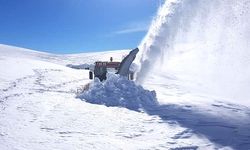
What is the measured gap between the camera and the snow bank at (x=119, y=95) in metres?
18.2

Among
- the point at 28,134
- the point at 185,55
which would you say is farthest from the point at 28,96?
the point at 185,55

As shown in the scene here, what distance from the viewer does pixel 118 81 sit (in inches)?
776

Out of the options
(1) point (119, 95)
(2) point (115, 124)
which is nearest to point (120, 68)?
(1) point (119, 95)

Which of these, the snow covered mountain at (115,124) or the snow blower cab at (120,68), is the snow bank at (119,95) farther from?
the snow blower cab at (120,68)

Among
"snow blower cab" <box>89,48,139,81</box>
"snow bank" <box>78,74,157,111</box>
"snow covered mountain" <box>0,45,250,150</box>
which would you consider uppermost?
"snow blower cab" <box>89,48,139,81</box>

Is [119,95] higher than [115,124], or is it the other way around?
[119,95]

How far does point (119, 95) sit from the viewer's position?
18859 millimetres

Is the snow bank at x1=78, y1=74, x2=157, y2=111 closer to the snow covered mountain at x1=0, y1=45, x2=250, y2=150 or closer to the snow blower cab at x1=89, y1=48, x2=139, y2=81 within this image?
the snow covered mountain at x1=0, y1=45, x2=250, y2=150

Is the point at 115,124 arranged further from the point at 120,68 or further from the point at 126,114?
the point at 120,68

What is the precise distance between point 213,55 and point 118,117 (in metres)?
26.5

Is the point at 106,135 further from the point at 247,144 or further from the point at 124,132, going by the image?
the point at 247,144

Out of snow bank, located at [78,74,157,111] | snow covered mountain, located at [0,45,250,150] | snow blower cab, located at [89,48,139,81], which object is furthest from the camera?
snow blower cab, located at [89,48,139,81]

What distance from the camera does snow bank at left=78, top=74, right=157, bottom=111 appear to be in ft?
59.9

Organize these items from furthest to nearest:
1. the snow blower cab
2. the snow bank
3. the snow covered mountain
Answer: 1. the snow blower cab
2. the snow bank
3. the snow covered mountain
